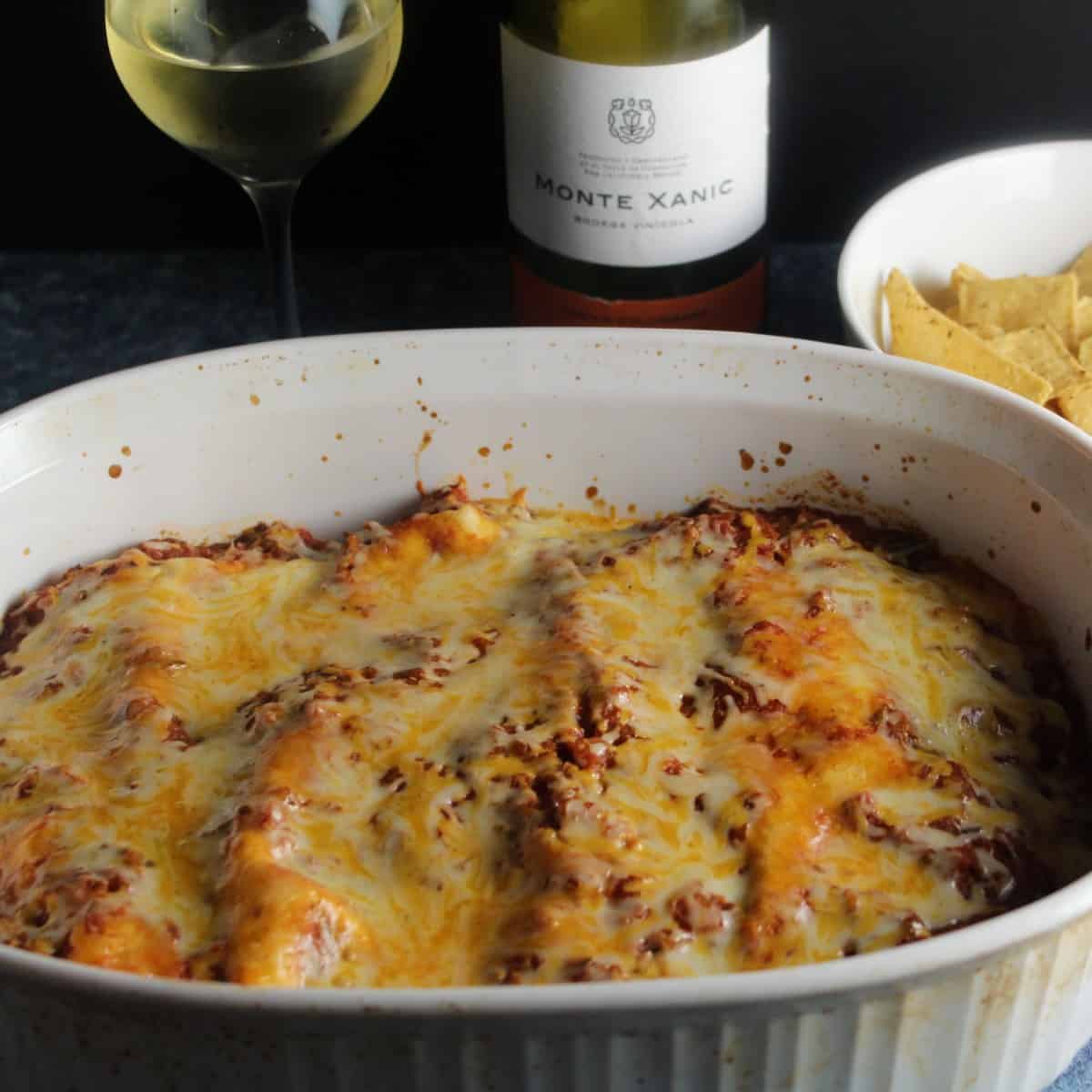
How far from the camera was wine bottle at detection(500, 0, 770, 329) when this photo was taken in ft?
5.97

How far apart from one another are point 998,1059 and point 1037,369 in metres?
0.91

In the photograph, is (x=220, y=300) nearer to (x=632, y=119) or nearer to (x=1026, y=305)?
(x=632, y=119)

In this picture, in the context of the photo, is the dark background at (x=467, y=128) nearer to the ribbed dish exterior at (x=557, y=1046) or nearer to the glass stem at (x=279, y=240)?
the glass stem at (x=279, y=240)

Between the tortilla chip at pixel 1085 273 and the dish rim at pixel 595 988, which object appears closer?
the dish rim at pixel 595 988

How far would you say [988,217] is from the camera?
2.08 m

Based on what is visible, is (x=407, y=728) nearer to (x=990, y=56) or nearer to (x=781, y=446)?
(x=781, y=446)

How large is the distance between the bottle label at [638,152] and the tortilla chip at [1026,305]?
264 mm

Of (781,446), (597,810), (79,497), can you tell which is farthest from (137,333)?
(597,810)

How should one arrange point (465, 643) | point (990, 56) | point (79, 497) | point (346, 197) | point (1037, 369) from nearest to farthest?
point (465, 643)
point (79, 497)
point (1037, 369)
point (990, 56)
point (346, 197)

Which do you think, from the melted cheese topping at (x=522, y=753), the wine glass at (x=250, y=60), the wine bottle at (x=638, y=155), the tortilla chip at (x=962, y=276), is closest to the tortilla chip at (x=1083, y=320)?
the tortilla chip at (x=962, y=276)

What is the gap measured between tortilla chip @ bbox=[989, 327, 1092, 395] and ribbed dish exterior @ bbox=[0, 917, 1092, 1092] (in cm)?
87

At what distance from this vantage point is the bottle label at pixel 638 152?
1.81 metres

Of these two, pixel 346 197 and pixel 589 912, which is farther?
pixel 346 197

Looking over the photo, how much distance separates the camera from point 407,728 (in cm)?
135
